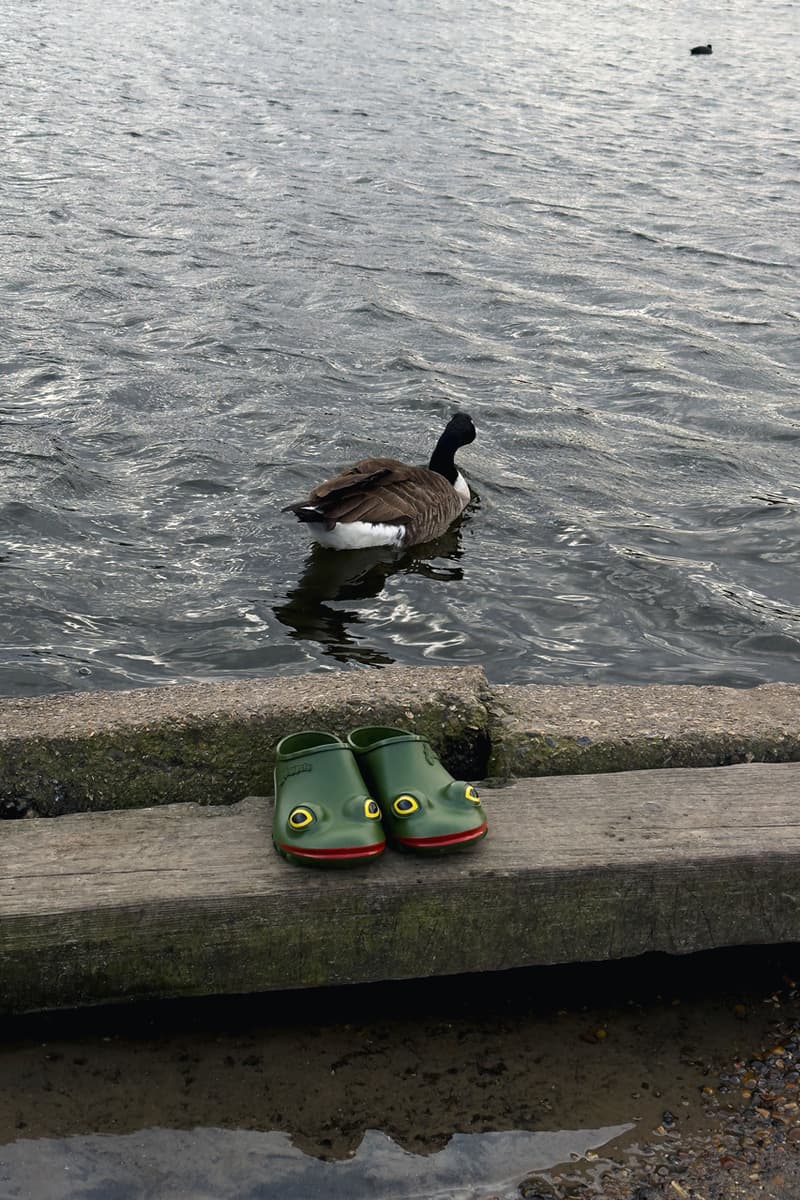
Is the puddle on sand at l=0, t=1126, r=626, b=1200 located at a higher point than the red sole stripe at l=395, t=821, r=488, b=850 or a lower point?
lower

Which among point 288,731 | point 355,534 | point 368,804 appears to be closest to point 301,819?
point 368,804

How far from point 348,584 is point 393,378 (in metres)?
3.10

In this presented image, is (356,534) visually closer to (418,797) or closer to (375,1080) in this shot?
(418,797)

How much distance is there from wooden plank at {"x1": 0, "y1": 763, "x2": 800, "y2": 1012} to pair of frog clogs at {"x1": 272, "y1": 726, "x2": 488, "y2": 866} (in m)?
0.07

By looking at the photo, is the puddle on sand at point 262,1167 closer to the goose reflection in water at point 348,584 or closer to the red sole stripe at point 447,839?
the red sole stripe at point 447,839

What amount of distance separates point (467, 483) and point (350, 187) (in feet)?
26.4

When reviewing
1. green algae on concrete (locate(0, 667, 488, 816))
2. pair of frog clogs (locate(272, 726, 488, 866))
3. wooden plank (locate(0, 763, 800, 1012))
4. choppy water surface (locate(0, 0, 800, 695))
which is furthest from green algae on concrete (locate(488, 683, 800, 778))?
choppy water surface (locate(0, 0, 800, 695))

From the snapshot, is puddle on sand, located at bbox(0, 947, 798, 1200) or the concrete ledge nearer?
puddle on sand, located at bbox(0, 947, 798, 1200)

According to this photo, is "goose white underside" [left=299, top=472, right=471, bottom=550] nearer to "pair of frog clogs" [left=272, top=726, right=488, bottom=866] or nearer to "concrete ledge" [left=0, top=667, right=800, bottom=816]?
"concrete ledge" [left=0, top=667, right=800, bottom=816]

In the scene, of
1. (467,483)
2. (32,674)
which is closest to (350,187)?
(467,483)

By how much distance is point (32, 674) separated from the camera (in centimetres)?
573

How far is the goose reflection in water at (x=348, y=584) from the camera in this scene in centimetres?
643

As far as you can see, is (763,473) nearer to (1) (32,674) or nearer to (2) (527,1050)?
(1) (32,674)

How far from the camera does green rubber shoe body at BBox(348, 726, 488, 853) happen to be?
3.06 m
